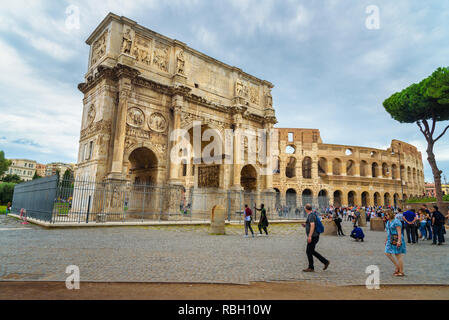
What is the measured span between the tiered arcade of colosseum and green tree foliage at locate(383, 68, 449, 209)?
16.3 m

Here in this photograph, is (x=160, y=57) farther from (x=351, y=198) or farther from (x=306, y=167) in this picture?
(x=351, y=198)

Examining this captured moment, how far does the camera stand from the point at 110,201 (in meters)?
13.5

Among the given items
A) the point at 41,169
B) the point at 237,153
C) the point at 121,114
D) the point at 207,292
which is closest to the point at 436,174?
the point at 237,153

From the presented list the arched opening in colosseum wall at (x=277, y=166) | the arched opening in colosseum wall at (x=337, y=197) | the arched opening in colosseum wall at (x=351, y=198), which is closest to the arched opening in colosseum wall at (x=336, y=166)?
the arched opening in colosseum wall at (x=337, y=197)

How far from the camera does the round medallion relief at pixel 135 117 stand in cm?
1552

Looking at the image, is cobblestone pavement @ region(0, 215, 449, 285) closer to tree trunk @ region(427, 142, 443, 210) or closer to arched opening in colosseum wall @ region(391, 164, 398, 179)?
tree trunk @ region(427, 142, 443, 210)

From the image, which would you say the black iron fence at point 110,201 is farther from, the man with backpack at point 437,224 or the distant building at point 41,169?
the distant building at point 41,169

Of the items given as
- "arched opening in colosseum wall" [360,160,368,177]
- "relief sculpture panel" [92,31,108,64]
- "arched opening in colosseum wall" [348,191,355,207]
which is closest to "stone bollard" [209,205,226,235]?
"relief sculpture panel" [92,31,108,64]

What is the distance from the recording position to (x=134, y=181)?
18.5m

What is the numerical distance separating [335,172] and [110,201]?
39803 mm

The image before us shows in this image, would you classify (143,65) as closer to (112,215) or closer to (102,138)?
(102,138)

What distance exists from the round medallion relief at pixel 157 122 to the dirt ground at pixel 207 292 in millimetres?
13615
